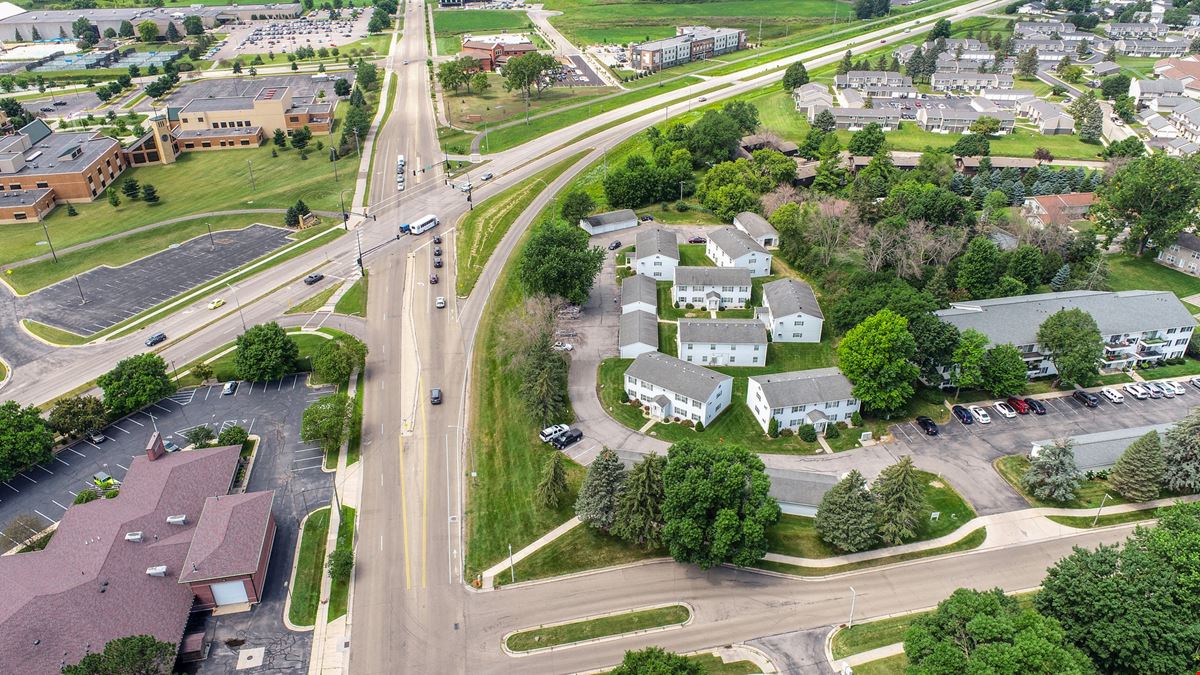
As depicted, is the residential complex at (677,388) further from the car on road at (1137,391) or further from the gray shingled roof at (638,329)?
the car on road at (1137,391)

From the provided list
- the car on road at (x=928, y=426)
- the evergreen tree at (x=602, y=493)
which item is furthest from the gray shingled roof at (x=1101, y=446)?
the evergreen tree at (x=602, y=493)

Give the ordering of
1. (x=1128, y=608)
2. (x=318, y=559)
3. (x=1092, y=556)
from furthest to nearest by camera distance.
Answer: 1. (x=318, y=559)
2. (x=1092, y=556)
3. (x=1128, y=608)

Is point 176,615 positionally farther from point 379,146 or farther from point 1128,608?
point 379,146

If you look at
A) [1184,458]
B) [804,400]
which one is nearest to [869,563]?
[804,400]

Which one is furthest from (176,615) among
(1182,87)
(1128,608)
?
(1182,87)

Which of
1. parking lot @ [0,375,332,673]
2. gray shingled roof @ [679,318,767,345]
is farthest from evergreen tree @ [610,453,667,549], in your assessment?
gray shingled roof @ [679,318,767,345]

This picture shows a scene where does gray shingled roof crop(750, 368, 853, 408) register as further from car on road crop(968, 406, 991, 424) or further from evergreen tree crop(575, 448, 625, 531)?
evergreen tree crop(575, 448, 625, 531)
